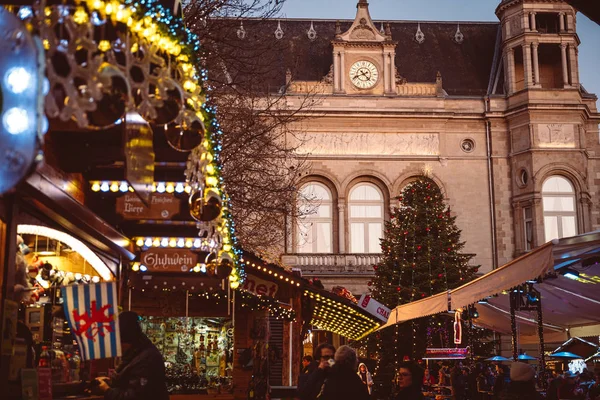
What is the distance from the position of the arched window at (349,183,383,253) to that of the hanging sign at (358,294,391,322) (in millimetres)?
19253

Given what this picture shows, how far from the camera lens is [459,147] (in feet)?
122

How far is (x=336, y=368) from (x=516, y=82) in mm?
34071

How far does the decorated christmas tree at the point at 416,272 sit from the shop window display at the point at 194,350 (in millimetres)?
11034

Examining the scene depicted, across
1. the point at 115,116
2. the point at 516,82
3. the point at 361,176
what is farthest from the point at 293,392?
the point at 516,82

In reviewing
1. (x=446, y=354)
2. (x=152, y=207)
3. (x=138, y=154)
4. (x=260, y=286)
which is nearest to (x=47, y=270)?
(x=152, y=207)

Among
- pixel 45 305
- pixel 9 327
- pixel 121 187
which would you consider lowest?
pixel 9 327

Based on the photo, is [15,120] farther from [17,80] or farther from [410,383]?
[410,383]

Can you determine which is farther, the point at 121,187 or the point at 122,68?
the point at 121,187

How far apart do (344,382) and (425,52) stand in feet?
122

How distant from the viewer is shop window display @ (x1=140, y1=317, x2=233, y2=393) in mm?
15781

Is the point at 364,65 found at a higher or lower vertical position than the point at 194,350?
higher

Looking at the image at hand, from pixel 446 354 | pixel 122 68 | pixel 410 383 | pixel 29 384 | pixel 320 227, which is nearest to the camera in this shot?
pixel 122 68

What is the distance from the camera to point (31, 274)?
711 centimetres

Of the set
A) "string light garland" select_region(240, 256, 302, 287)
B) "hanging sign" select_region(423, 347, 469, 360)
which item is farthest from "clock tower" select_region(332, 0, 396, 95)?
"string light garland" select_region(240, 256, 302, 287)
